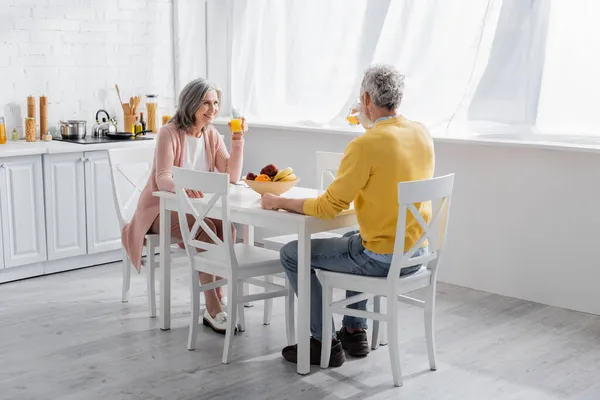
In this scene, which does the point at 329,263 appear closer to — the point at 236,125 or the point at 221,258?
the point at 221,258

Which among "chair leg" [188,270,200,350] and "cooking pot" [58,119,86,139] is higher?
"cooking pot" [58,119,86,139]

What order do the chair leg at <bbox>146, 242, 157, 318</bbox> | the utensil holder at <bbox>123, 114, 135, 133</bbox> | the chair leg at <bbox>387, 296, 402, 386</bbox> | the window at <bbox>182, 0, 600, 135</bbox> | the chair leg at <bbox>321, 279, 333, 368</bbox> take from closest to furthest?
the chair leg at <bbox>387, 296, 402, 386</bbox>, the chair leg at <bbox>321, 279, 333, 368</bbox>, the chair leg at <bbox>146, 242, 157, 318</bbox>, the window at <bbox>182, 0, 600, 135</bbox>, the utensil holder at <bbox>123, 114, 135, 133</bbox>

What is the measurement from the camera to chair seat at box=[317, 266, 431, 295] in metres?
2.96

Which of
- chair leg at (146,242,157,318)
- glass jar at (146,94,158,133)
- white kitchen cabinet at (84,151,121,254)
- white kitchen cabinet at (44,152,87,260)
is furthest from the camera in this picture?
glass jar at (146,94,158,133)

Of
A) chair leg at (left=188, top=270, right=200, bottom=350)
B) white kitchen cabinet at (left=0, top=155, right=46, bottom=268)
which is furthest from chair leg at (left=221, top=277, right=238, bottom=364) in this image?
white kitchen cabinet at (left=0, top=155, right=46, bottom=268)

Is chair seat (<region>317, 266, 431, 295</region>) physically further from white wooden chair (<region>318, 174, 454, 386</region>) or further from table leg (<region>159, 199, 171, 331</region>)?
table leg (<region>159, 199, 171, 331</region>)

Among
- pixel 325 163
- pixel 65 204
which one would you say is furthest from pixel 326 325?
pixel 65 204

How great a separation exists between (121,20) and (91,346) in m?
2.55

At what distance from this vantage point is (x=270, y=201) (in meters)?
3.10

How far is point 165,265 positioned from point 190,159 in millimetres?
538

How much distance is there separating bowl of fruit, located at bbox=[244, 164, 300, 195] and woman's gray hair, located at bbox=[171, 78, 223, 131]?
541mm

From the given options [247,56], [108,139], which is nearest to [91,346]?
[108,139]

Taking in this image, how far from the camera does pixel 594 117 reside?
153 inches

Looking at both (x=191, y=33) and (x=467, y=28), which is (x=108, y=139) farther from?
(x=467, y=28)
